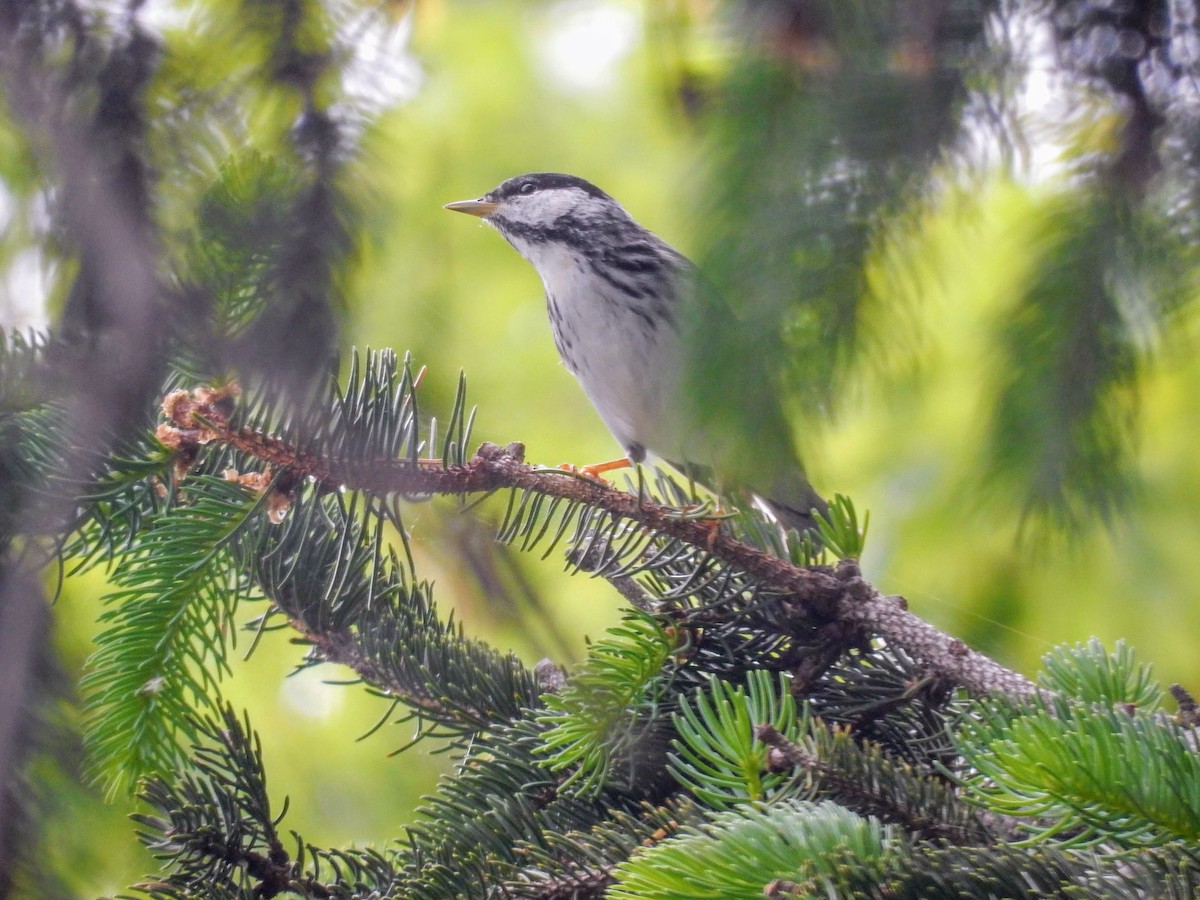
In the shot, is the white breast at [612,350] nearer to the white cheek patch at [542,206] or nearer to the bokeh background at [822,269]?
the white cheek patch at [542,206]

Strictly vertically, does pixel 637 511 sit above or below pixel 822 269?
above

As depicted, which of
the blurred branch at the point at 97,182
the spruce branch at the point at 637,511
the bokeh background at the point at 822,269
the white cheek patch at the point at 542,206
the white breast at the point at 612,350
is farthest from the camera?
the white cheek patch at the point at 542,206

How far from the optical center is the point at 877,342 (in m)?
0.64

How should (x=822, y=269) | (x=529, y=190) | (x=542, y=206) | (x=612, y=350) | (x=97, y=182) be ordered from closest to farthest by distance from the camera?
(x=822, y=269)
(x=97, y=182)
(x=612, y=350)
(x=542, y=206)
(x=529, y=190)

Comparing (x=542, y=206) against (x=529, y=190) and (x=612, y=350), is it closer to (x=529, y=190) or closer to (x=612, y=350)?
(x=529, y=190)

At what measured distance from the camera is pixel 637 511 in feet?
4.26

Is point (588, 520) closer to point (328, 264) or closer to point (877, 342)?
point (328, 264)

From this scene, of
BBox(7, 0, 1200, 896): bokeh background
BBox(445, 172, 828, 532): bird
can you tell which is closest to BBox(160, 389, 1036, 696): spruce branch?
BBox(7, 0, 1200, 896): bokeh background

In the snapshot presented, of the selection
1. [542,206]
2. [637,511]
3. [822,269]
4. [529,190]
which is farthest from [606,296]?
[822,269]

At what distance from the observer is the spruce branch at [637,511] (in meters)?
1.15

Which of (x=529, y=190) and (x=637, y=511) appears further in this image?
(x=529, y=190)

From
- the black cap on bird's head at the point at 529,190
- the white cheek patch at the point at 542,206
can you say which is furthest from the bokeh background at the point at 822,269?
the black cap on bird's head at the point at 529,190

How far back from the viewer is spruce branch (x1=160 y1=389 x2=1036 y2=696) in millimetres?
1148

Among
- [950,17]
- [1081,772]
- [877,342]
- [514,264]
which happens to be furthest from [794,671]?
[514,264]
